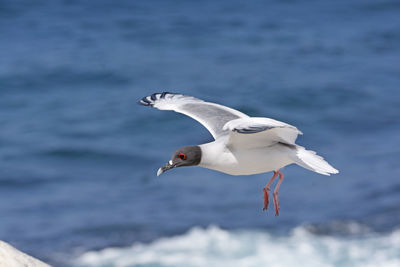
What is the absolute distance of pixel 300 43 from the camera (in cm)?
3016

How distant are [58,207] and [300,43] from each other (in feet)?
45.3

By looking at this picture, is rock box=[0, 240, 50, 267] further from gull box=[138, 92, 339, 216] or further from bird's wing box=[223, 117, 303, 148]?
bird's wing box=[223, 117, 303, 148]

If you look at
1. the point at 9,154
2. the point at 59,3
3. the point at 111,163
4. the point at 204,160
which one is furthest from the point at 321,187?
the point at 59,3

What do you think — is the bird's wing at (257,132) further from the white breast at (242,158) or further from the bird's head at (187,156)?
the bird's head at (187,156)

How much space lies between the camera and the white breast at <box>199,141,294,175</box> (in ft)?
30.7

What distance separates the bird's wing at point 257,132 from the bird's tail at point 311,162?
0.64 feet

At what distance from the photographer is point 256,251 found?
18484 millimetres

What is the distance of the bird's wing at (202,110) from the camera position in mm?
10602

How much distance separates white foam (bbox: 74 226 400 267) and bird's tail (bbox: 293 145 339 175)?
9.19 meters

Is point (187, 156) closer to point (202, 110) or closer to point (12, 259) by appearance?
point (202, 110)

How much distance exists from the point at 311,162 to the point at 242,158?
86 centimetres

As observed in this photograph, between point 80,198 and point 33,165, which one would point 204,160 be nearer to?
point 80,198

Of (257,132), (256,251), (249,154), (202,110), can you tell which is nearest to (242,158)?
(249,154)

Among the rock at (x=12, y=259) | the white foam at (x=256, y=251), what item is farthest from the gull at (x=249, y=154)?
the white foam at (x=256, y=251)
